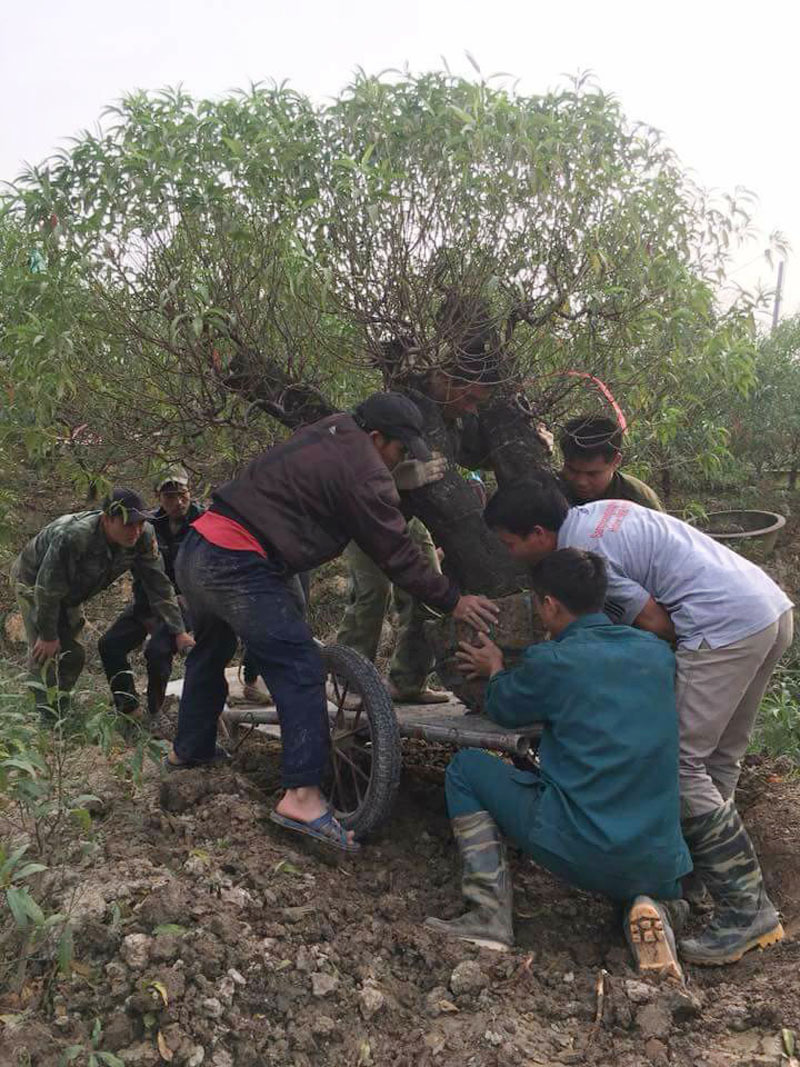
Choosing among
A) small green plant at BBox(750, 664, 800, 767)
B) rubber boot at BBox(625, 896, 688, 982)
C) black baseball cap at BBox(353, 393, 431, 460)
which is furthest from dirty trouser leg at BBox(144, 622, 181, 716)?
small green plant at BBox(750, 664, 800, 767)

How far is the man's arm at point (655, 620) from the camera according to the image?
10.8ft

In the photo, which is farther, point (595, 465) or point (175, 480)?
point (175, 480)

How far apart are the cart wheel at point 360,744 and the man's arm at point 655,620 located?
995 millimetres

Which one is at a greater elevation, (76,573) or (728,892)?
(76,573)

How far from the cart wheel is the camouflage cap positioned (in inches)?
65.7

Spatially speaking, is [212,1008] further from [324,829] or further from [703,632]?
[703,632]

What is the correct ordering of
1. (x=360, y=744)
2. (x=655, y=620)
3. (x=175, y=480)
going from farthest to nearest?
(x=175, y=480) < (x=360, y=744) < (x=655, y=620)

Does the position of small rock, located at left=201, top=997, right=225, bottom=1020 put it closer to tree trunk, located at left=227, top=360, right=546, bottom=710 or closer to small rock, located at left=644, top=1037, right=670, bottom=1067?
small rock, located at left=644, top=1037, right=670, bottom=1067

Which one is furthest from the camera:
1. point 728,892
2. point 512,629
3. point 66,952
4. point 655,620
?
point 512,629

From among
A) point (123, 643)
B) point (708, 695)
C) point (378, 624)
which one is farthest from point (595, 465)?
point (123, 643)

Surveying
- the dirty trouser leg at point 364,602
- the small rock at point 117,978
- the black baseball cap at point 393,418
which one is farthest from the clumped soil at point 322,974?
the black baseball cap at point 393,418

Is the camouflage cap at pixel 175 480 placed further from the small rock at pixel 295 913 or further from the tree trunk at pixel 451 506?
the small rock at pixel 295 913

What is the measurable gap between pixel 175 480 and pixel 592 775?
126 inches

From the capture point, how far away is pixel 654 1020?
2555mm
